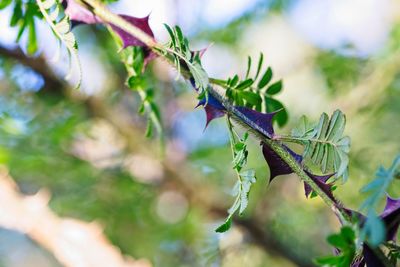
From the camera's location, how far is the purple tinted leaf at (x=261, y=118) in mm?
239

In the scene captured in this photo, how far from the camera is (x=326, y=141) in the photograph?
9.4 inches

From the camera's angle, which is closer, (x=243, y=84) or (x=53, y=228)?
(x=243, y=84)

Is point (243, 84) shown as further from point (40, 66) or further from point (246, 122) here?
point (40, 66)

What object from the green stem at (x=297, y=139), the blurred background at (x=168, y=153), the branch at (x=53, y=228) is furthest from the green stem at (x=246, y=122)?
the branch at (x=53, y=228)

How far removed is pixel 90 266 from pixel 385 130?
2.04ft

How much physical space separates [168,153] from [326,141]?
2.50 ft

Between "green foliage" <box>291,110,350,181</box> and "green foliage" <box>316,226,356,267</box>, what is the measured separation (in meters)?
0.03

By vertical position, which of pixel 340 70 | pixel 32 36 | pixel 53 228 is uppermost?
A: pixel 32 36

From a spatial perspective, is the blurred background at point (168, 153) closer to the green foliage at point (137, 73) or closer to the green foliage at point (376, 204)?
the green foliage at point (137, 73)

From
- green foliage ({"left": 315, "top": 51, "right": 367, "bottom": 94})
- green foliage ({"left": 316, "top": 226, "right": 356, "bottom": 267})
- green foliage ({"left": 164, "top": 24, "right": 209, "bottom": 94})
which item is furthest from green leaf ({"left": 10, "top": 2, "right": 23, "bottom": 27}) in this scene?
green foliage ({"left": 315, "top": 51, "right": 367, "bottom": 94})

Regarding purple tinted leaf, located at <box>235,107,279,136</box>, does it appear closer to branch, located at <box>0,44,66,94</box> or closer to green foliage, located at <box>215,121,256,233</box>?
green foliage, located at <box>215,121,256,233</box>

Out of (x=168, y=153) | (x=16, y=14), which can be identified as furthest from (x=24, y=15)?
(x=168, y=153)

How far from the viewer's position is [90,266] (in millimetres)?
801

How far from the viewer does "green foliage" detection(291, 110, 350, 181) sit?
23 cm
